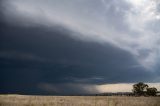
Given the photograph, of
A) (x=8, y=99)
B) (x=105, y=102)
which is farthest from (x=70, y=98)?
(x=8, y=99)

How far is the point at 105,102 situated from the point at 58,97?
192 cm

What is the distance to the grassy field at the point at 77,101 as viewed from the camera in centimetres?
1018

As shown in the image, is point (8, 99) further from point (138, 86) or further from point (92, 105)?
point (138, 86)

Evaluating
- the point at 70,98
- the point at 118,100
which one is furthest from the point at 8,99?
the point at 118,100

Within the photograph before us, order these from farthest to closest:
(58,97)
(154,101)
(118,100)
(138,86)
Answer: (138,86) → (58,97) → (118,100) → (154,101)

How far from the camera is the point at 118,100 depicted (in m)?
10.7

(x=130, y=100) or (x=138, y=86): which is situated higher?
(x=138, y=86)

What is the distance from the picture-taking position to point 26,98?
1226cm

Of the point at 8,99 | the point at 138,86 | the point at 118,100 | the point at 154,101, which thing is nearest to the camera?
the point at 154,101

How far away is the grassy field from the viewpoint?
10.2m

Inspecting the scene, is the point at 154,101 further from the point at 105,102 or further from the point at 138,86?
the point at 138,86

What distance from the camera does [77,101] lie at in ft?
36.7

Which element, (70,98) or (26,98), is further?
(26,98)

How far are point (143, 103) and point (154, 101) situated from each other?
38 centimetres
